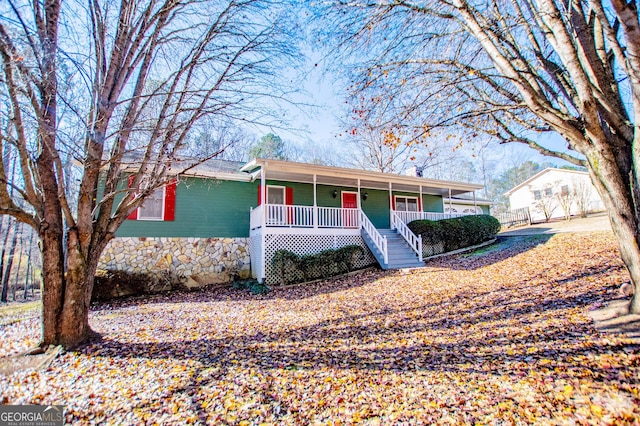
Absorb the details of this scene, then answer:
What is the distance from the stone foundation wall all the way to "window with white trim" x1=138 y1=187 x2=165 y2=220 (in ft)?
2.47

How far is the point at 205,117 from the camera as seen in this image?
223 inches

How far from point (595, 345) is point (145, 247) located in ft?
34.5

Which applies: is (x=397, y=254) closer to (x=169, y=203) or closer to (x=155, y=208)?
(x=169, y=203)

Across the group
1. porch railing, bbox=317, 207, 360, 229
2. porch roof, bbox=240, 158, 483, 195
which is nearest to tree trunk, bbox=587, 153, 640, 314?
porch roof, bbox=240, 158, 483, 195

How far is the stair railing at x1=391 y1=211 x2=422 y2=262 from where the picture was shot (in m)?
10.6

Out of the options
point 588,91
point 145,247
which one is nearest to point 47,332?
point 145,247

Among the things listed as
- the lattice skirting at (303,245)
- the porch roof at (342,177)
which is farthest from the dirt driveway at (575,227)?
the lattice skirting at (303,245)

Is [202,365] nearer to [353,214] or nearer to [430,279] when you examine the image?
[430,279]

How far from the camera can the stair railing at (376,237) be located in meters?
9.96

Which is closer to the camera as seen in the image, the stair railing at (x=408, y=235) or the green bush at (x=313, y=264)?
the green bush at (x=313, y=264)

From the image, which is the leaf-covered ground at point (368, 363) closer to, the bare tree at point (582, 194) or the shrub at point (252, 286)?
the shrub at point (252, 286)

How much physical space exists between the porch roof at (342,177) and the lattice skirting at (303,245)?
2.26m

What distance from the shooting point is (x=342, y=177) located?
11273 millimetres

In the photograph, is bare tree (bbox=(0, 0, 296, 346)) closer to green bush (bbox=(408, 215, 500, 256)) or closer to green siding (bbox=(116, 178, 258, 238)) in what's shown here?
green siding (bbox=(116, 178, 258, 238))
